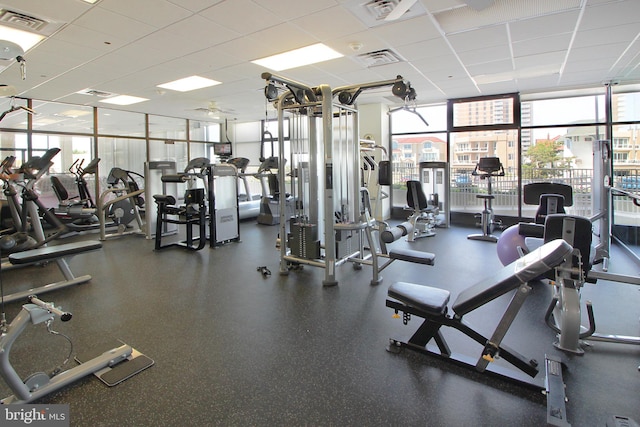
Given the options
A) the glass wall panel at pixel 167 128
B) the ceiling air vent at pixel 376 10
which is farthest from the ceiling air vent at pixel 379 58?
the glass wall panel at pixel 167 128

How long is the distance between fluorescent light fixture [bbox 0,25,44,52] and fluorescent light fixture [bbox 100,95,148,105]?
2.93m

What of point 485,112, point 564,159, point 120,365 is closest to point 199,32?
point 120,365

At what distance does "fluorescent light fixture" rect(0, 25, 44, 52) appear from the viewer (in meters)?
3.69

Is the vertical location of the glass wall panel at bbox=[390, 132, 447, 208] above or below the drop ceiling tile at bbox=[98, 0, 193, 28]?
below

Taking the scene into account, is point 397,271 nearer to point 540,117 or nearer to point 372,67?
point 372,67

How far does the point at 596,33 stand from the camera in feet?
12.6

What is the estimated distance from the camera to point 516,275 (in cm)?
188

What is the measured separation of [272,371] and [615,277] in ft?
8.65

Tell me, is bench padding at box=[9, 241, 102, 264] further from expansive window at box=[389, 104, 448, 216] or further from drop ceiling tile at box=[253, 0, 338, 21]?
expansive window at box=[389, 104, 448, 216]

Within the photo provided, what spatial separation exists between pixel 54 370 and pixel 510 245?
4302mm

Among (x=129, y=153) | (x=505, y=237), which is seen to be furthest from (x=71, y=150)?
(x=505, y=237)

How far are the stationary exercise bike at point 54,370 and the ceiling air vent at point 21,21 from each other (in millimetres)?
2889

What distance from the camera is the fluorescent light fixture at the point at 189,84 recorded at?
5.81m

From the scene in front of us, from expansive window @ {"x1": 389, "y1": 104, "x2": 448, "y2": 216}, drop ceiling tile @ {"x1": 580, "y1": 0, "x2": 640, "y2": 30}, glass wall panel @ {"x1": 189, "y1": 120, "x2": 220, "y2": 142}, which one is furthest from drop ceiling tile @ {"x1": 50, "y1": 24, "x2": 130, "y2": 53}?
glass wall panel @ {"x1": 189, "y1": 120, "x2": 220, "y2": 142}
